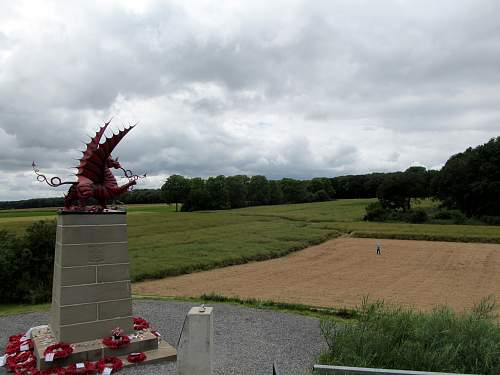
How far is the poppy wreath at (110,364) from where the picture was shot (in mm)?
8766

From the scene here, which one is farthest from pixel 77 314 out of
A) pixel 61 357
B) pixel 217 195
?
pixel 217 195

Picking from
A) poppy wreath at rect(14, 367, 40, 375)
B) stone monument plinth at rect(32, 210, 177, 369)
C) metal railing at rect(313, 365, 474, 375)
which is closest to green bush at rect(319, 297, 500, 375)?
metal railing at rect(313, 365, 474, 375)

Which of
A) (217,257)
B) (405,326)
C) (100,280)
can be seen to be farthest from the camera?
(217,257)

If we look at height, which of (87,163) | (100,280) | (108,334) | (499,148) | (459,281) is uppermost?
(499,148)

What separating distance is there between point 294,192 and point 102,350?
346 ft

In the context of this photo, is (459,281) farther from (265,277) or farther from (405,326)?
(405,326)

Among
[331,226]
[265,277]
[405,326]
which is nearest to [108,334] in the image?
[405,326]

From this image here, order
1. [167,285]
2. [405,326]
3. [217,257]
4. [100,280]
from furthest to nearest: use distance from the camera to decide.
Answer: [217,257]
[167,285]
[100,280]
[405,326]

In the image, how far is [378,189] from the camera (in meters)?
70.9

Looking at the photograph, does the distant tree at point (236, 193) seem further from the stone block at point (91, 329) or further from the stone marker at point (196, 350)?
the stone marker at point (196, 350)

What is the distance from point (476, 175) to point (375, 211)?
15.9 metres

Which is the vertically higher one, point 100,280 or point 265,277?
point 100,280

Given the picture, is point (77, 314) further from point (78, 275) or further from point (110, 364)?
point (110, 364)

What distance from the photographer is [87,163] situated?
10.1 m
